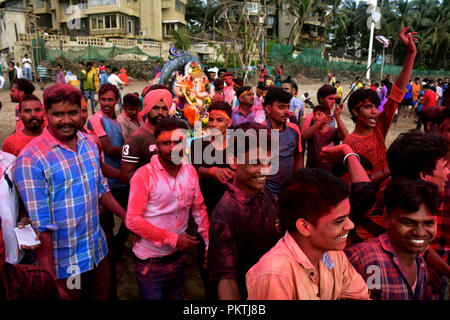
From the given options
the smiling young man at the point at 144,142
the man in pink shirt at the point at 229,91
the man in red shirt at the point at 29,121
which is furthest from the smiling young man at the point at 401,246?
the man in pink shirt at the point at 229,91

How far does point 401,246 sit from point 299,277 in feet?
2.29

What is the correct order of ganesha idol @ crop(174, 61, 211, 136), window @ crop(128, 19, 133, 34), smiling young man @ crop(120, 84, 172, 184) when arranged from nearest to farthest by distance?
1. smiling young man @ crop(120, 84, 172, 184)
2. ganesha idol @ crop(174, 61, 211, 136)
3. window @ crop(128, 19, 133, 34)

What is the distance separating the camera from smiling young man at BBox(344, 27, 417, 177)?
272cm

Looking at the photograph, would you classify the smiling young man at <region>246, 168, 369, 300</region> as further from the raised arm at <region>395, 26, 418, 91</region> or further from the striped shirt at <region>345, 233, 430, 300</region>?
the raised arm at <region>395, 26, 418, 91</region>

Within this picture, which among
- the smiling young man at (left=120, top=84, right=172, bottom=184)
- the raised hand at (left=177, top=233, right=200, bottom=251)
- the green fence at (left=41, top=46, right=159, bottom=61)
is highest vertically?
the green fence at (left=41, top=46, right=159, bottom=61)

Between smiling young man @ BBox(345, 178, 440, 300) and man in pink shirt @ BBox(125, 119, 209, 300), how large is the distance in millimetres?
1189

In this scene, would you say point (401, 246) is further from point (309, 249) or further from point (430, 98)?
point (430, 98)

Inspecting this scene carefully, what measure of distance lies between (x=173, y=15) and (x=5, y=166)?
131 ft

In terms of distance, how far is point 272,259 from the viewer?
4.58 feet

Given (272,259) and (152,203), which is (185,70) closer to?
(152,203)

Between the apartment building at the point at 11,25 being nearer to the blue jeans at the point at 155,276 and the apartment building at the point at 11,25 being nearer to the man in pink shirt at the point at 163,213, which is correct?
the man in pink shirt at the point at 163,213

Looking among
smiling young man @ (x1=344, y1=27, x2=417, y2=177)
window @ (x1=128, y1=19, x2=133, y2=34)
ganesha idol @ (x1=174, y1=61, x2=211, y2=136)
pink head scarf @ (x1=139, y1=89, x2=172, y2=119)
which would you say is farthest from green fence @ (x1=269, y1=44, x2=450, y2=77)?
smiling young man @ (x1=344, y1=27, x2=417, y2=177)

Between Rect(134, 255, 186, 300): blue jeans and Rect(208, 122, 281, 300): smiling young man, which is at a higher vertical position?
Rect(208, 122, 281, 300): smiling young man
